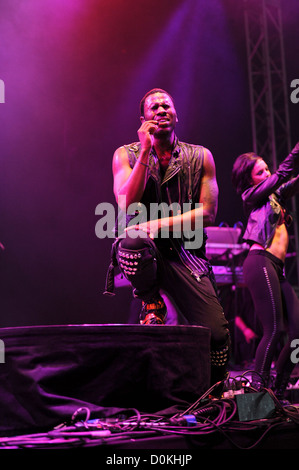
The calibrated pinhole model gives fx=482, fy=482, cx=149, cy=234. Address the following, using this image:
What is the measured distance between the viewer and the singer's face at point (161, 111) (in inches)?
124

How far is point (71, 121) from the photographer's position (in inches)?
284

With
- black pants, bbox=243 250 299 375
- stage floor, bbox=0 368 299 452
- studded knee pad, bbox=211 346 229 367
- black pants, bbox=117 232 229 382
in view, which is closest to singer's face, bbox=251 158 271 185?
black pants, bbox=243 250 299 375

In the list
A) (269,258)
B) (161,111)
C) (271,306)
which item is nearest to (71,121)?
(161,111)

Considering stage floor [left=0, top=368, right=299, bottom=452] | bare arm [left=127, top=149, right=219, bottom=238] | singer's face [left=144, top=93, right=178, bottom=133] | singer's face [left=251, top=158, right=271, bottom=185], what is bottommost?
stage floor [left=0, top=368, right=299, bottom=452]

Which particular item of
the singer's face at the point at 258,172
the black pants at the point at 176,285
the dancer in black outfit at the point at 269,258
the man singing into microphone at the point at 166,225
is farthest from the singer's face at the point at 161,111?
the singer's face at the point at 258,172

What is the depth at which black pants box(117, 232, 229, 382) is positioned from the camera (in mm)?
2666

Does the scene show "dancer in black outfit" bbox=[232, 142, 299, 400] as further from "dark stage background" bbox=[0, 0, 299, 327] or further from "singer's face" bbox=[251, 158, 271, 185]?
"dark stage background" bbox=[0, 0, 299, 327]

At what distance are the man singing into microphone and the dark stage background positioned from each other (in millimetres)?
4028

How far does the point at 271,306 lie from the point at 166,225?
119cm

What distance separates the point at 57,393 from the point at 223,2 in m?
7.99

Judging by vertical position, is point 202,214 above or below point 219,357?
above

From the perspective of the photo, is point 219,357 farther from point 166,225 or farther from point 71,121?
point 71,121

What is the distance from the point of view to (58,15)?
704cm

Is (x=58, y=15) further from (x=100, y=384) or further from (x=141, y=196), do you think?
(x=100, y=384)
